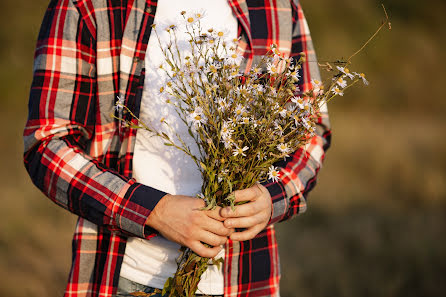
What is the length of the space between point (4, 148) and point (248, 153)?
8.17 meters

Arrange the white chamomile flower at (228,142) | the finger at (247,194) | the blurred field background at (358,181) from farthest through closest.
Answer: the blurred field background at (358,181), the finger at (247,194), the white chamomile flower at (228,142)

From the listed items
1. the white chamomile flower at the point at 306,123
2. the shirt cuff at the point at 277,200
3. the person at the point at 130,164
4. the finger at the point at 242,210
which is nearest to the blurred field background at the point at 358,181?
the person at the point at 130,164

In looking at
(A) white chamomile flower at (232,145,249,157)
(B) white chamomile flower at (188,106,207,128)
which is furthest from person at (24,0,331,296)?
(B) white chamomile flower at (188,106,207,128)

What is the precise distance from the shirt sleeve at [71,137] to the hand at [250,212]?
0.22m

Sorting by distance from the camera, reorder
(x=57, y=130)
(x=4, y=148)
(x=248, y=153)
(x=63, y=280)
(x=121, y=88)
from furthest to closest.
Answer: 1. (x=4, y=148)
2. (x=63, y=280)
3. (x=121, y=88)
4. (x=57, y=130)
5. (x=248, y=153)

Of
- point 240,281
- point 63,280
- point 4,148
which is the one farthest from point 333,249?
point 4,148

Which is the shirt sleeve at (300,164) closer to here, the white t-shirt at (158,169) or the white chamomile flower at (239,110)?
the white t-shirt at (158,169)

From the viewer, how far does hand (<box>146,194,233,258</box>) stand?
58.1 inches

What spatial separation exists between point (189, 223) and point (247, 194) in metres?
0.19

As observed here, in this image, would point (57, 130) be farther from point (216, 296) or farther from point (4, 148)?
point (4, 148)

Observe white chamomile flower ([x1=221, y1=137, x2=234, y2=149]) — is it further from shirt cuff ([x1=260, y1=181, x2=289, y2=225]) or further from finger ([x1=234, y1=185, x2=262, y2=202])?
shirt cuff ([x1=260, y1=181, x2=289, y2=225])

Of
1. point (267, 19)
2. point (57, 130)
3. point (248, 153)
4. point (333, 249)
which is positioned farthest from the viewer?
point (333, 249)

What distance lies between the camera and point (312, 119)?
1461 mm

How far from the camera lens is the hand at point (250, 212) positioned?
148cm
